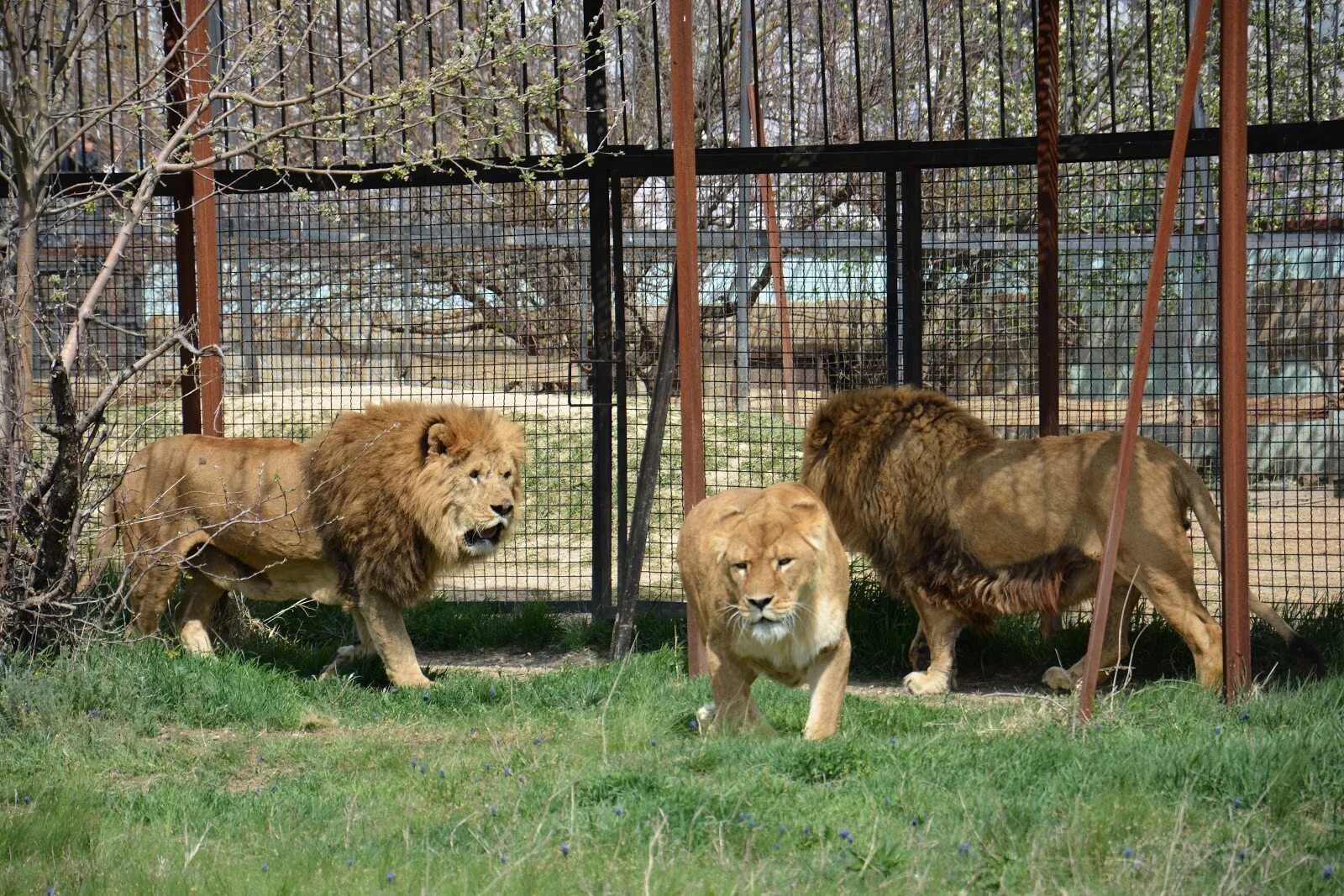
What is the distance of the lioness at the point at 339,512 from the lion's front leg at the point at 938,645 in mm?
2305

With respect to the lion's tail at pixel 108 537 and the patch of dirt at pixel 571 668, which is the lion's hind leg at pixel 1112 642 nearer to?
the patch of dirt at pixel 571 668

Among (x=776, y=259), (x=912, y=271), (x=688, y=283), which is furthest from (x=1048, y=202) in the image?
(x=688, y=283)

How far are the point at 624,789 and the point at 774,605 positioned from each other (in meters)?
0.96

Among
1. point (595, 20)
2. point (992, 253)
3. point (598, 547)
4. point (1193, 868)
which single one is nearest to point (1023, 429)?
point (992, 253)

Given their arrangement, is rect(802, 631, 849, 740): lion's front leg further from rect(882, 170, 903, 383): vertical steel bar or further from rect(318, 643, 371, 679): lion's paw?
rect(882, 170, 903, 383): vertical steel bar

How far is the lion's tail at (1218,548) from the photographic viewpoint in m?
6.75

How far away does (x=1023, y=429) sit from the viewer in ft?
39.9

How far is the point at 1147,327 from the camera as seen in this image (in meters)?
5.86

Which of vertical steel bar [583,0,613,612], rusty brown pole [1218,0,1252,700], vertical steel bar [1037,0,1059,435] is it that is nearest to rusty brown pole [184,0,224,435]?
vertical steel bar [583,0,613,612]

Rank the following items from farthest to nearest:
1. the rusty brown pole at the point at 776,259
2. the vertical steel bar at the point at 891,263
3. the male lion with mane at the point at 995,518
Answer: the rusty brown pole at the point at 776,259
the vertical steel bar at the point at 891,263
the male lion with mane at the point at 995,518

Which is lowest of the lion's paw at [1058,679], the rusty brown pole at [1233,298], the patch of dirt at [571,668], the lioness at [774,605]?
the patch of dirt at [571,668]

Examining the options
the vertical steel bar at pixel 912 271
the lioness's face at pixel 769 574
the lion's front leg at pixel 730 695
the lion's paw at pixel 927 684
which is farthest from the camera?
the vertical steel bar at pixel 912 271

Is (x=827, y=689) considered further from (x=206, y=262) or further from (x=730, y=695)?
(x=206, y=262)

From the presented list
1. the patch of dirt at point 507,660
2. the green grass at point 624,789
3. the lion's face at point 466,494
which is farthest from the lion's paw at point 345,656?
the lion's face at point 466,494
